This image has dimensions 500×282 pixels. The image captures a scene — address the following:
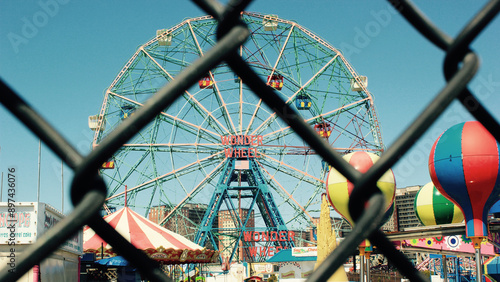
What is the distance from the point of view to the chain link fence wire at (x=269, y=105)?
26.0 inches

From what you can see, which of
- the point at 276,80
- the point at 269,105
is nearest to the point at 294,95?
the point at 276,80

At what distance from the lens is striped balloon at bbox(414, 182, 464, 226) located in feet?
62.2

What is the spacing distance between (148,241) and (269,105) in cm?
1381

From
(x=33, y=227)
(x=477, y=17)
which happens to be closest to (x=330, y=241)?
(x=33, y=227)

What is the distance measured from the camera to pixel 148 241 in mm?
14031

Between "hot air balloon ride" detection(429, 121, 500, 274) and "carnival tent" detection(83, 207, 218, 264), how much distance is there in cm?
698

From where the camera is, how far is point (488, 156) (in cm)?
1155

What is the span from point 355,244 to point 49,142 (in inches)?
17.2

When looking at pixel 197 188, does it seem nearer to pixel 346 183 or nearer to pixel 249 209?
pixel 249 209

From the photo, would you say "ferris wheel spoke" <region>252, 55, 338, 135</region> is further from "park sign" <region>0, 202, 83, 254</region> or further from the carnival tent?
"park sign" <region>0, 202, 83, 254</region>

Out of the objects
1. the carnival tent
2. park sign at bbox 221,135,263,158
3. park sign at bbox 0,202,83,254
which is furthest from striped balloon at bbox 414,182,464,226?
park sign at bbox 0,202,83,254

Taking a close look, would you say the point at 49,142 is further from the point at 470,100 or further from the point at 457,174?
the point at 457,174

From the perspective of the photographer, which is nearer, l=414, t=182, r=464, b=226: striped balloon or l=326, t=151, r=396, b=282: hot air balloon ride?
l=326, t=151, r=396, b=282: hot air balloon ride

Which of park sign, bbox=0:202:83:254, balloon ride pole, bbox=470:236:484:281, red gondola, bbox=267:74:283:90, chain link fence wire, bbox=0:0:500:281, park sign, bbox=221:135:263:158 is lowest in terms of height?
balloon ride pole, bbox=470:236:484:281
